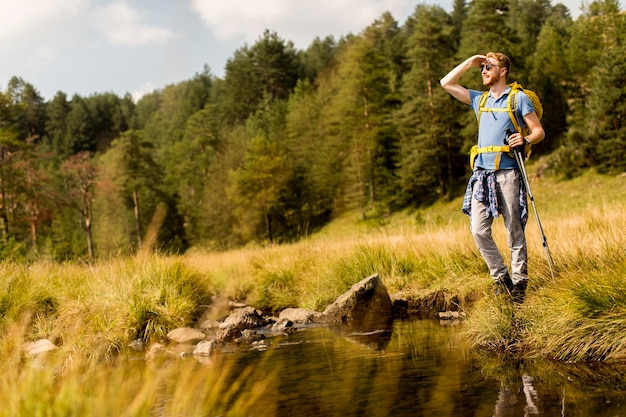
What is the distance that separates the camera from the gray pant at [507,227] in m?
5.77

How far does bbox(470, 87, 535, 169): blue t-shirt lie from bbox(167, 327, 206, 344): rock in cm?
432

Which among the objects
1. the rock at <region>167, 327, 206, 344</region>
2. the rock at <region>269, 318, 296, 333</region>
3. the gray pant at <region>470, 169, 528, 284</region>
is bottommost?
the rock at <region>269, 318, 296, 333</region>

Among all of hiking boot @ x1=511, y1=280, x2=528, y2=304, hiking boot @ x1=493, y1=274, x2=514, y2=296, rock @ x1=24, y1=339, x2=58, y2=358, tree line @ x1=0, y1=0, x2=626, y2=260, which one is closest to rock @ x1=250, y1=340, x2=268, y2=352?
rock @ x1=24, y1=339, x2=58, y2=358

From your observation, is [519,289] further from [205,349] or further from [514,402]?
[205,349]

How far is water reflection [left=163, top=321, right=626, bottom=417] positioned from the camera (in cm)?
388

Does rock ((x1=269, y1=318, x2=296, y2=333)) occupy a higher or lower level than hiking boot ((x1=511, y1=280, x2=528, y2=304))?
lower

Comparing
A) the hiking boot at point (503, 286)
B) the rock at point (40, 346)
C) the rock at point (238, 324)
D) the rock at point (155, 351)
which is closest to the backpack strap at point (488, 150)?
the hiking boot at point (503, 286)

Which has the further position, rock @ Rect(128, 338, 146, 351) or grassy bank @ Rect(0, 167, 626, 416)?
rock @ Rect(128, 338, 146, 351)

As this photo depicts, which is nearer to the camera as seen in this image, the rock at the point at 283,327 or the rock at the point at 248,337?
the rock at the point at 248,337

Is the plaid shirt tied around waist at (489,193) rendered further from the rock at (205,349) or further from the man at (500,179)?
the rock at (205,349)

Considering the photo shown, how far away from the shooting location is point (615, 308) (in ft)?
15.3

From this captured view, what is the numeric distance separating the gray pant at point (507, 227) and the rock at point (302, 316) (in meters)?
3.42

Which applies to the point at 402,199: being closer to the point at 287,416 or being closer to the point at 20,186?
the point at 20,186

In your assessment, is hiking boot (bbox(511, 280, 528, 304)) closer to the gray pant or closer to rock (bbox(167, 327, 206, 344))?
the gray pant
